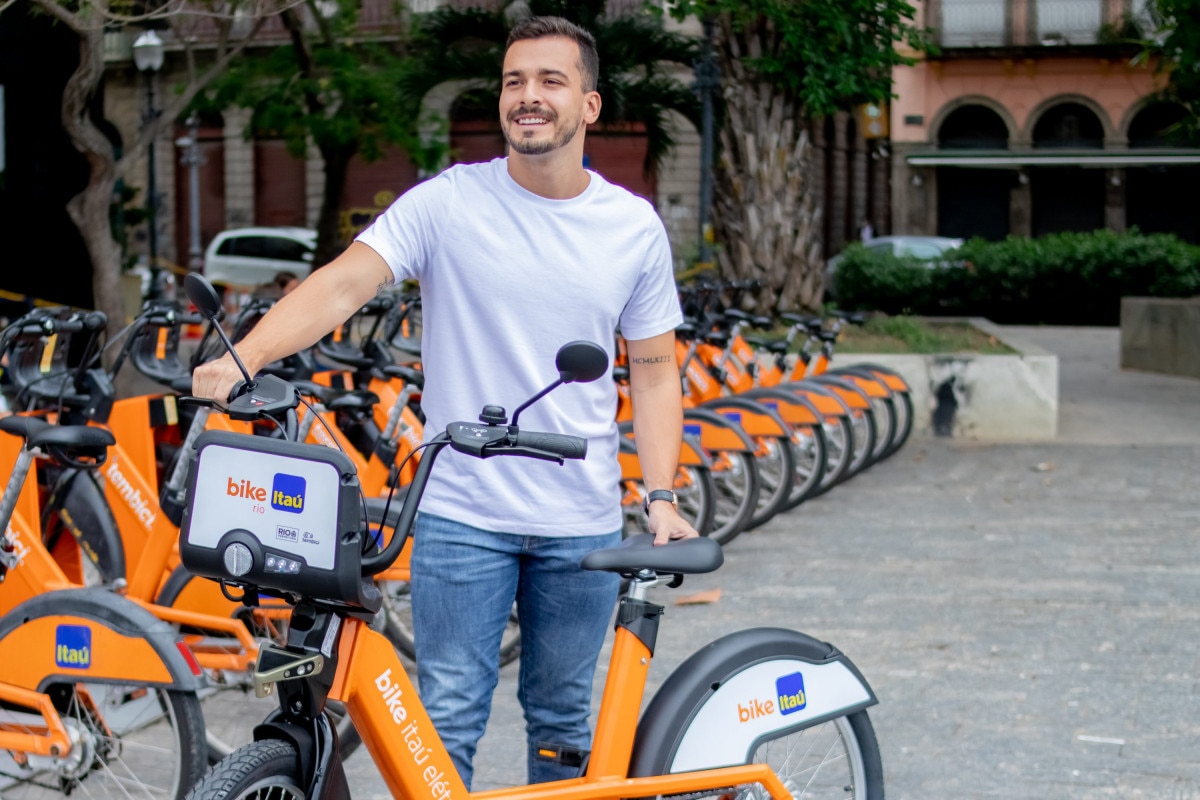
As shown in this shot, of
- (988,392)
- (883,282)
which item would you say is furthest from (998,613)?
(883,282)

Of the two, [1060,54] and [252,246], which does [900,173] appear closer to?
[1060,54]

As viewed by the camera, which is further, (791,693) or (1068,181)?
(1068,181)

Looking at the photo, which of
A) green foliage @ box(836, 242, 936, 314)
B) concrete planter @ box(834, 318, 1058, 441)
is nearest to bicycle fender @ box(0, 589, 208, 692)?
concrete planter @ box(834, 318, 1058, 441)

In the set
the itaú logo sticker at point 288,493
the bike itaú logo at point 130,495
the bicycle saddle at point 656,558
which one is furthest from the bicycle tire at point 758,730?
the bike itaú logo at point 130,495

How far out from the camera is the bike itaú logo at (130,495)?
5035mm

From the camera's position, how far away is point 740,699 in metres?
2.99

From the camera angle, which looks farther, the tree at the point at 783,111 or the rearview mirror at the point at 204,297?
the tree at the point at 783,111

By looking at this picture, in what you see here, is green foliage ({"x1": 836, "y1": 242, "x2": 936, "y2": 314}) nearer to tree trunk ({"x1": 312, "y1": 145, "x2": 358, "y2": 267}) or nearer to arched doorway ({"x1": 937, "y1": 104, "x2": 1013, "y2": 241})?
tree trunk ({"x1": 312, "y1": 145, "x2": 358, "y2": 267})

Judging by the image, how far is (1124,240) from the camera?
22.6 meters

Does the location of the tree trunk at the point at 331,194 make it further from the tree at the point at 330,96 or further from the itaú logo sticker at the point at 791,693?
the itaú logo sticker at the point at 791,693

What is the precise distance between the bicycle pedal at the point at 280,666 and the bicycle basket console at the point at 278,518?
0.10m

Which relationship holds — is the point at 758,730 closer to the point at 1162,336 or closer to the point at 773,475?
the point at 773,475

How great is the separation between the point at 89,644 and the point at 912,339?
9.95 meters

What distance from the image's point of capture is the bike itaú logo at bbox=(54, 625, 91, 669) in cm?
371
